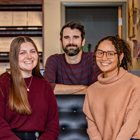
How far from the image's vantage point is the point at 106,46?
224 cm

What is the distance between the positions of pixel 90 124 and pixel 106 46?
49 centimetres

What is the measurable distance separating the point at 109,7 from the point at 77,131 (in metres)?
3.84

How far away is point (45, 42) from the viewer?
538 centimetres

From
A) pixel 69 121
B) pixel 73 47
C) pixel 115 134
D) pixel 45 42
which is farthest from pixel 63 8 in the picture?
pixel 115 134

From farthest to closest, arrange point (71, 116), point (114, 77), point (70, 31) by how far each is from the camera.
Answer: point (70, 31)
point (71, 116)
point (114, 77)

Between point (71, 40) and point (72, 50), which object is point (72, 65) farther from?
point (71, 40)

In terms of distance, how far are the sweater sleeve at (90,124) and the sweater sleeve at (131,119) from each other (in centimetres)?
17

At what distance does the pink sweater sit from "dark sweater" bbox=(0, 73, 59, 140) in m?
0.23

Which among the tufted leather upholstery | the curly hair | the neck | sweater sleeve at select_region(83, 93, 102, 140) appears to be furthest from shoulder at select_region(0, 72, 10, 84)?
the neck

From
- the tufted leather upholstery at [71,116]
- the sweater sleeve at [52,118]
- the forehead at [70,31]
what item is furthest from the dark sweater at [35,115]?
the forehead at [70,31]

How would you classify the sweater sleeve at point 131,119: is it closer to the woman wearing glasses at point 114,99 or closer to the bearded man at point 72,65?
the woman wearing glasses at point 114,99

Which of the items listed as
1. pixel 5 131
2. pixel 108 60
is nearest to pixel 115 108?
pixel 108 60

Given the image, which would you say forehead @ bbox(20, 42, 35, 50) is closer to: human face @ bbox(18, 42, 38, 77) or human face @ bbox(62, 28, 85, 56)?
human face @ bbox(18, 42, 38, 77)

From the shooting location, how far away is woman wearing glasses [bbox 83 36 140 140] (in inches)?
81.4
